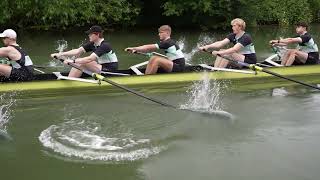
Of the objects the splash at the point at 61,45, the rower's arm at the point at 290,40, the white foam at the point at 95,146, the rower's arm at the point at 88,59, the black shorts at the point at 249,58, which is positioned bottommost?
the white foam at the point at 95,146

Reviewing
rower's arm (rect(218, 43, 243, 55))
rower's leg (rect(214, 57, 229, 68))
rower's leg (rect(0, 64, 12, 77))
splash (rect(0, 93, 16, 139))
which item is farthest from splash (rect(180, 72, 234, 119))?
rower's leg (rect(0, 64, 12, 77))

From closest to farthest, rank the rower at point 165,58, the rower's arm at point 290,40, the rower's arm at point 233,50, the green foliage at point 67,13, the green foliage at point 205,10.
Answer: the rower at point 165,58 → the rower's arm at point 233,50 → the rower's arm at point 290,40 → the green foliage at point 67,13 → the green foliage at point 205,10

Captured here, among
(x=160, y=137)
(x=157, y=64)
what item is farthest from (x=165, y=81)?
(x=160, y=137)

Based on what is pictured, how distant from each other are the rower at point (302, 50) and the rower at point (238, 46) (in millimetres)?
866

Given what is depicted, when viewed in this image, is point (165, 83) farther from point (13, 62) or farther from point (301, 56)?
point (301, 56)

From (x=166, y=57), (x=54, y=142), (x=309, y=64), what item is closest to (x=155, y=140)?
(x=54, y=142)

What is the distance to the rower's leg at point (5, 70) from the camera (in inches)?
390

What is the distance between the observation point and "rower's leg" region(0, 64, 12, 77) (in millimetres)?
9906

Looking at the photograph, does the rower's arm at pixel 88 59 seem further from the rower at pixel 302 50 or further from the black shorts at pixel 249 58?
the rower at pixel 302 50

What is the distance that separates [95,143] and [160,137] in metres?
1.09

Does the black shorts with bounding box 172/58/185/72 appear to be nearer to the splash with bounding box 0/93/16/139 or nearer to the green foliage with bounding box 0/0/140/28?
the splash with bounding box 0/93/16/139

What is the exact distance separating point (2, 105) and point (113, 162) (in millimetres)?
3461

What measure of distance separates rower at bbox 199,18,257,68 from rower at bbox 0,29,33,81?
4071 mm

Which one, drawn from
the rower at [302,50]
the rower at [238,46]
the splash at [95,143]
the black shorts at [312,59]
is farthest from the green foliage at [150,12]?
the splash at [95,143]
